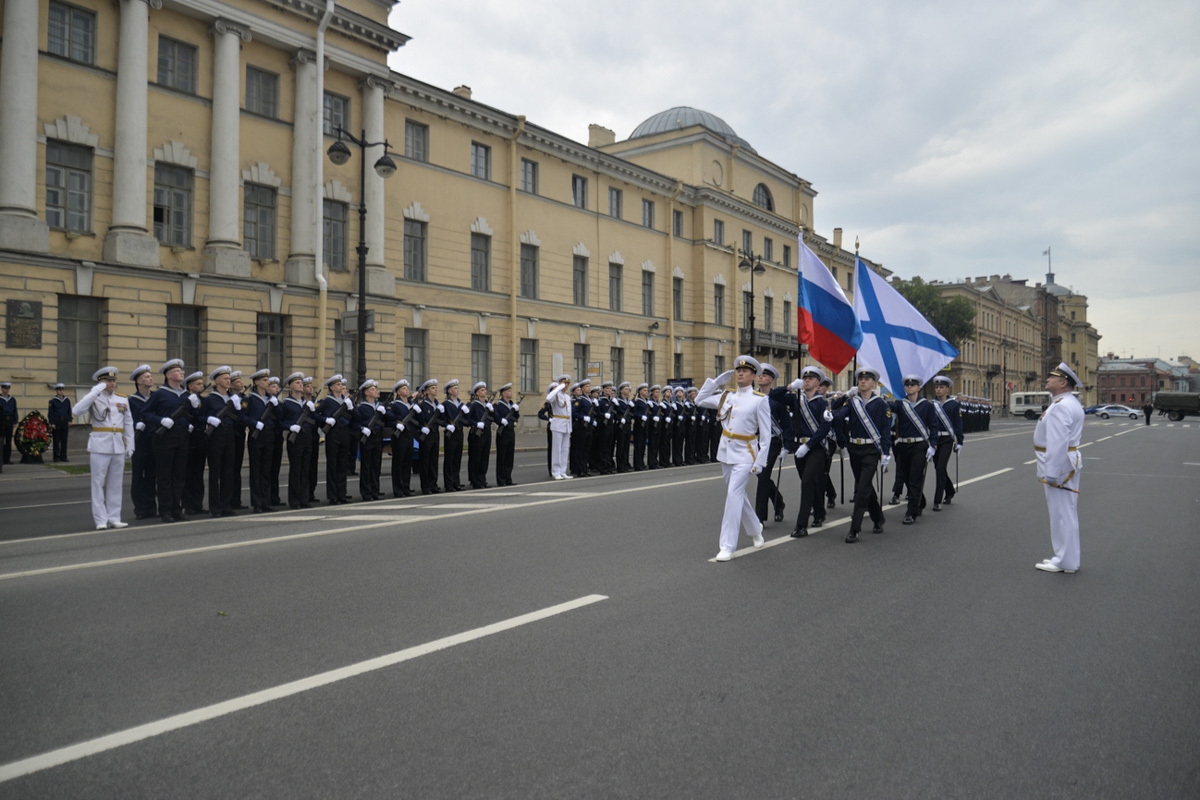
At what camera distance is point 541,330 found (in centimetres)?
3425

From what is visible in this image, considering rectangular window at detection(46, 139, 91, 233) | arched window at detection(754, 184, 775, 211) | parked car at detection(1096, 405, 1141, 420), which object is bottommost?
parked car at detection(1096, 405, 1141, 420)

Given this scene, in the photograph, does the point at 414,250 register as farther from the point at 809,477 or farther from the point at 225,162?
the point at 809,477

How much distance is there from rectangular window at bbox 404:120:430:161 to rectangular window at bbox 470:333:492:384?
270 inches

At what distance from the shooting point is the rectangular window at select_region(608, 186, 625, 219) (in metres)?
38.4

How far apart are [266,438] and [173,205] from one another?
14.5 m

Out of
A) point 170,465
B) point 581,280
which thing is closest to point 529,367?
point 581,280

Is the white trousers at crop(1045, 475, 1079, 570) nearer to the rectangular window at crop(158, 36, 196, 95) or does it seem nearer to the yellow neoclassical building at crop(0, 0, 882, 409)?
the yellow neoclassical building at crop(0, 0, 882, 409)

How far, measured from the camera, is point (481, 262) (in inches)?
1259

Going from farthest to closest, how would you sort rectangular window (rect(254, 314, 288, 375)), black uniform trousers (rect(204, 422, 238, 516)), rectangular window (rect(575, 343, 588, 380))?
rectangular window (rect(575, 343, 588, 380)), rectangular window (rect(254, 314, 288, 375)), black uniform trousers (rect(204, 422, 238, 516))

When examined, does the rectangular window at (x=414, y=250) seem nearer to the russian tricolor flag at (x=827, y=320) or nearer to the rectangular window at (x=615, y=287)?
the rectangular window at (x=615, y=287)

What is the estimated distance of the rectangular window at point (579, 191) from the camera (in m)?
36.1

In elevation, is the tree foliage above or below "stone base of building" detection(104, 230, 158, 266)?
above

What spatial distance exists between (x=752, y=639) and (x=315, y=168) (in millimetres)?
24261

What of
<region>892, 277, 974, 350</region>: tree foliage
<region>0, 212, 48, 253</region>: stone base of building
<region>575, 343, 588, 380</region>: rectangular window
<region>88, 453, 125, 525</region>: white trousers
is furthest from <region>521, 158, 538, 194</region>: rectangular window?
<region>892, 277, 974, 350</region>: tree foliage
